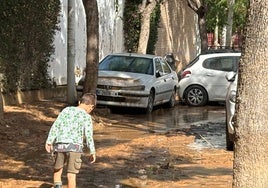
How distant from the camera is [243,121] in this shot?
5.02m

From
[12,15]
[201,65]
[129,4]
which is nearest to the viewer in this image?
[12,15]

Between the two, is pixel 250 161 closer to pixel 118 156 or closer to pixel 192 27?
pixel 118 156

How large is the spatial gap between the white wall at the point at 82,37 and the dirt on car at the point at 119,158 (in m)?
4.78

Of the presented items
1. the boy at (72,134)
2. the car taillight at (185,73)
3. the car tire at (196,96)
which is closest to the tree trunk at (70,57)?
the car taillight at (185,73)

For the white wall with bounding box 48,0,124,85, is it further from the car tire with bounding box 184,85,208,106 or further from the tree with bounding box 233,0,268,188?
the tree with bounding box 233,0,268,188

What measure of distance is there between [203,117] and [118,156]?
7052 millimetres

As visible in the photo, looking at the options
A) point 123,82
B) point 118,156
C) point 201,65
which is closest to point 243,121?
point 118,156

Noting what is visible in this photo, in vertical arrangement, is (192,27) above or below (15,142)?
above

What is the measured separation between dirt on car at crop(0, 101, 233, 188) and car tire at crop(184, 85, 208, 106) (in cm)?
514

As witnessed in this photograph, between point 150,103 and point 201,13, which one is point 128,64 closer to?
point 150,103

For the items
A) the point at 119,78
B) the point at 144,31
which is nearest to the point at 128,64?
the point at 119,78

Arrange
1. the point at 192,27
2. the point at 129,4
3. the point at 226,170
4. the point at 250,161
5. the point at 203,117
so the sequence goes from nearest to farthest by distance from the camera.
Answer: the point at 250,161 < the point at 226,170 < the point at 203,117 < the point at 129,4 < the point at 192,27

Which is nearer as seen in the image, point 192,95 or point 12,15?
point 12,15

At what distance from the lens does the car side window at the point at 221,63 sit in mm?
19219
